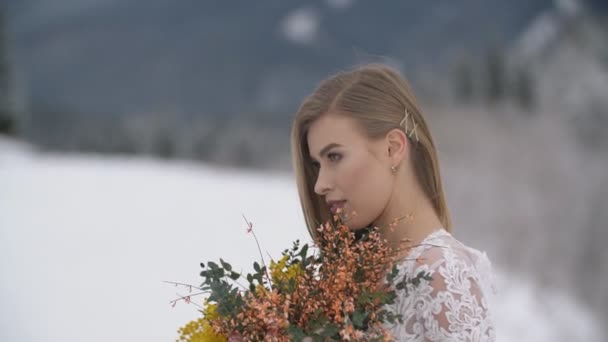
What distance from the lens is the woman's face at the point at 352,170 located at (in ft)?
4.30

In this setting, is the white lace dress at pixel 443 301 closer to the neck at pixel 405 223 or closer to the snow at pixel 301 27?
the neck at pixel 405 223

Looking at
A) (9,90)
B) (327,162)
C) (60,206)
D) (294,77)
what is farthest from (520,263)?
(327,162)

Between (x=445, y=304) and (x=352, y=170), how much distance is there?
327mm

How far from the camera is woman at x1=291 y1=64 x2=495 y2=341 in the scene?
3.93 ft

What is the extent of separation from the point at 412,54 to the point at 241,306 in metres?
7.08

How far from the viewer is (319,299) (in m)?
1.07

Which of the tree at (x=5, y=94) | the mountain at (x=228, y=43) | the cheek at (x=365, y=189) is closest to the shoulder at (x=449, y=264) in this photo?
the cheek at (x=365, y=189)

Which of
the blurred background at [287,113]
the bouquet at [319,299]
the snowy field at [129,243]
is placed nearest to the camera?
the bouquet at [319,299]

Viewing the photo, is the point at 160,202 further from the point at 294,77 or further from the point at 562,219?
the point at 562,219

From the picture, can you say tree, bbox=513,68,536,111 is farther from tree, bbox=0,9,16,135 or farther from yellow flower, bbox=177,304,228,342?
yellow flower, bbox=177,304,228,342

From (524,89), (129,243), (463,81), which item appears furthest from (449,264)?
(524,89)

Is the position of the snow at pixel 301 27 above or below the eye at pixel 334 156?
above

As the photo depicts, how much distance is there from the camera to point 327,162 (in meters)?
1.33

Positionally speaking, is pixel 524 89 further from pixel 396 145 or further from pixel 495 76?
pixel 396 145
